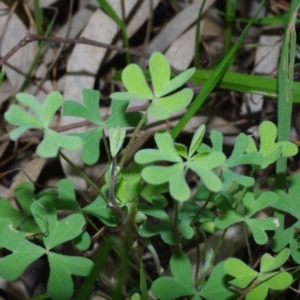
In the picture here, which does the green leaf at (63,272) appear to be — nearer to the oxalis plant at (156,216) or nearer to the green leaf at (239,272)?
the oxalis plant at (156,216)

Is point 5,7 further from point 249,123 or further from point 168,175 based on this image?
point 168,175

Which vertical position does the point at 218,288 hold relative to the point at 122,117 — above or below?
below

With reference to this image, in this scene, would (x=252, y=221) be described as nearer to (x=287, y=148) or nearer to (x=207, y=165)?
(x=287, y=148)

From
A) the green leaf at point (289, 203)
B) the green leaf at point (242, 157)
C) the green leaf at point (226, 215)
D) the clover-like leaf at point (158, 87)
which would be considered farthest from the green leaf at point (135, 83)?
the green leaf at point (289, 203)

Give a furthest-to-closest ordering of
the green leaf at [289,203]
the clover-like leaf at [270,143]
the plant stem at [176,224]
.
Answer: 1. the green leaf at [289,203]
2. the clover-like leaf at [270,143]
3. the plant stem at [176,224]

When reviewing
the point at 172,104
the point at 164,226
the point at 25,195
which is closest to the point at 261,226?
the point at 164,226

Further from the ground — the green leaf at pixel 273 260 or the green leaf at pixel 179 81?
the green leaf at pixel 179 81
